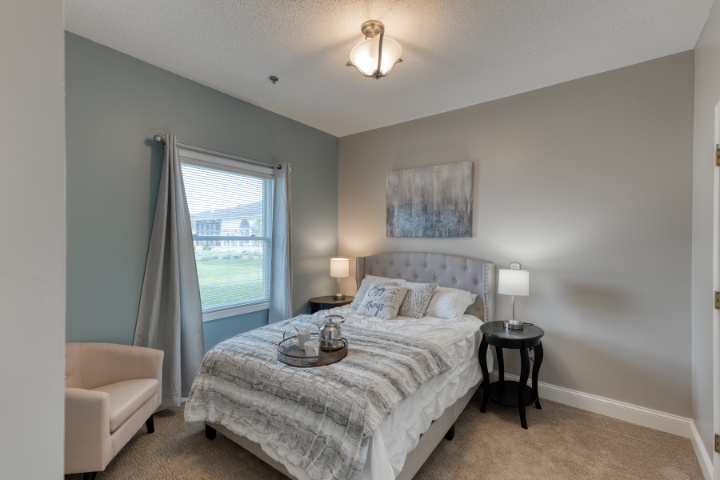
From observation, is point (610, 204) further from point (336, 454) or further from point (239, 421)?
point (239, 421)

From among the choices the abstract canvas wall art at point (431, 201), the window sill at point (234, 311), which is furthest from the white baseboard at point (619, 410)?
the window sill at point (234, 311)

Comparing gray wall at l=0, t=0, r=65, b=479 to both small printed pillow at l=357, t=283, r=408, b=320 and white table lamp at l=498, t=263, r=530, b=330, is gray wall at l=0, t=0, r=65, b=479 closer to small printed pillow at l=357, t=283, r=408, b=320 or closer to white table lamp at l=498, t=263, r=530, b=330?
small printed pillow at l=357, t=283, r=408, b=320

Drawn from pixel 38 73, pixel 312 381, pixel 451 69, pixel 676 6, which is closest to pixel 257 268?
pixel 312 381

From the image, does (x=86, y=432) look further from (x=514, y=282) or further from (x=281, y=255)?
(x=514, y=282)

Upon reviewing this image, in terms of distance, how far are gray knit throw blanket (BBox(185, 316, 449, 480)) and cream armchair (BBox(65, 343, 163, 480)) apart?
1.14 ft

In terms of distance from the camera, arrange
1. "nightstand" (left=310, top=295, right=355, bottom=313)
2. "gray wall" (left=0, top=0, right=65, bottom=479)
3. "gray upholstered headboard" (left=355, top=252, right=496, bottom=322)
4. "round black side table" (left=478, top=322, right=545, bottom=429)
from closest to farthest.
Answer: "gray wall" (left=0, top=0, right=65, bottom=479)
"round black side table" (left=478, top=322, right=545, bottom=429)
"gray upholstered headboard" (left=355, top=252, right=496, bottom=322)
"nightstand" (left=310, top=295, right=355, bottom=313)

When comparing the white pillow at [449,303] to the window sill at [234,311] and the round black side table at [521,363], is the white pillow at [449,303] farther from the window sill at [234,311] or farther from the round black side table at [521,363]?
the window sill at [234,311]

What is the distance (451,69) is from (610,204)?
67.1 inches

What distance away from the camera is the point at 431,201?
366cm

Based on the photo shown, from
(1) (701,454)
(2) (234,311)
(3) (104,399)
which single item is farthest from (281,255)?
(1) (701,454)

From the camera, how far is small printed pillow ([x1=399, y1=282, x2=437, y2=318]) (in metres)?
3.12

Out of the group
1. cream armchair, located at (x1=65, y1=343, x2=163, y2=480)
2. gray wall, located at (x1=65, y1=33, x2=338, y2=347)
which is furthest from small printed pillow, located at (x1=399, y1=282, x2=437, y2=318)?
cream armchair, located at (x1=65, y1=343, x2=163, y2=480)

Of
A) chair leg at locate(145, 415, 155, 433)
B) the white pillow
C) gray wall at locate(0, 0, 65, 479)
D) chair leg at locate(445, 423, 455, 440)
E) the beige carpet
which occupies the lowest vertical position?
the beige carpet

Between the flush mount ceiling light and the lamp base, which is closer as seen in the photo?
the flush mount ceiling light
